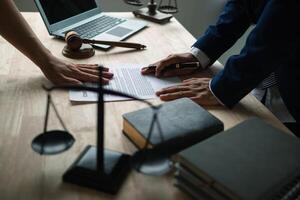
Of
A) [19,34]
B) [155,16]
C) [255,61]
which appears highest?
[19,34]

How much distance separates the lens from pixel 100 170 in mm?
678

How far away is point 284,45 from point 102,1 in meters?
1.57

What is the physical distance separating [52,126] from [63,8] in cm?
76

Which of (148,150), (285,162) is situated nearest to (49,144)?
(148,150)

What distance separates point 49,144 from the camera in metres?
0.69

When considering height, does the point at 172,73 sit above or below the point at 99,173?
below

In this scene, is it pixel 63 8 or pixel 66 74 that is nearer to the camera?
pixel 66 74

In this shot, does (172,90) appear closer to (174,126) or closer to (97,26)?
(174,126)

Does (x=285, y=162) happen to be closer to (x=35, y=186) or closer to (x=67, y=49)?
(x=35, y=186)

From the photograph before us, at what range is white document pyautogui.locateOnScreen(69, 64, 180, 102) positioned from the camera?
3.21ft

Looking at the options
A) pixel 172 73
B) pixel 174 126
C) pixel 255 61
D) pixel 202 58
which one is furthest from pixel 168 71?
pixel 174 126

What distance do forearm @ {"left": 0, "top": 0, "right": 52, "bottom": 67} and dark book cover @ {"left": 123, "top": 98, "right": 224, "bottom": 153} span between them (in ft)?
1.35

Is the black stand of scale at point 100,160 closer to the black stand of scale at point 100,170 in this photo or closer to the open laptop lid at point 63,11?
the black stand of scale at point 100,170

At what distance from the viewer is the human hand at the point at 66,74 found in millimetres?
1037
